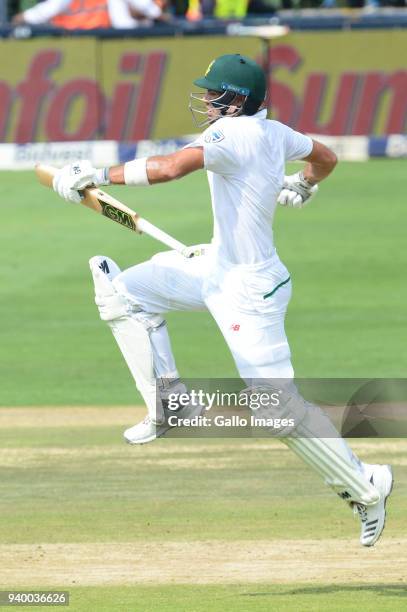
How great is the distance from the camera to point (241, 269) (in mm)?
7410

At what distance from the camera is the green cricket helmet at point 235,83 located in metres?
7.34

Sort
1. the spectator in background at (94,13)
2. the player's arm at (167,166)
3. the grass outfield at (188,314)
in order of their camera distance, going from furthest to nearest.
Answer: the spectator in background at (94,13)
the grass outfield at (188,314)
the player's arm at (167,166)

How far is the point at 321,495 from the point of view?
9016mm

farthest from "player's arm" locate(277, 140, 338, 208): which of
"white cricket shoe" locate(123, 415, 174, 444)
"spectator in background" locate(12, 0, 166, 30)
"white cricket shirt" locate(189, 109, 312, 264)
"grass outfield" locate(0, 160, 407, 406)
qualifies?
"spectator in background" locate(12, 0, 166, 30)

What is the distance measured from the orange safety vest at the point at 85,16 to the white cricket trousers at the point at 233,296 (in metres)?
12.5

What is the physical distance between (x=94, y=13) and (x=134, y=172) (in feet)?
42.8

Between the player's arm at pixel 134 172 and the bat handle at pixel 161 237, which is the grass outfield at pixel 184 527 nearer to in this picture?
the bat handle at pixel 161 237

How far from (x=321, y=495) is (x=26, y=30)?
37.8 feet

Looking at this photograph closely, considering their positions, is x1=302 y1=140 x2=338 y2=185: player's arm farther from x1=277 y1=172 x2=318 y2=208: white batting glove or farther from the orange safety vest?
the orange safety vest

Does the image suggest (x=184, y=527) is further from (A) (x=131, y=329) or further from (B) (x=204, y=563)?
(A) (x=131, y=329)

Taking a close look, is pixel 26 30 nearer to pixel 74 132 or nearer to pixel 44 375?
pixel 74 132

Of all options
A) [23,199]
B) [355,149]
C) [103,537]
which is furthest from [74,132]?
[103,537]

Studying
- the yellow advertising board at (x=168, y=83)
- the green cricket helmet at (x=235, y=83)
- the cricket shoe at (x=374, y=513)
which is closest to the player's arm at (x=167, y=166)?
the green cricket helmet at (x=235, y=83)

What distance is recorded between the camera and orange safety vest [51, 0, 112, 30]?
19.7 m
